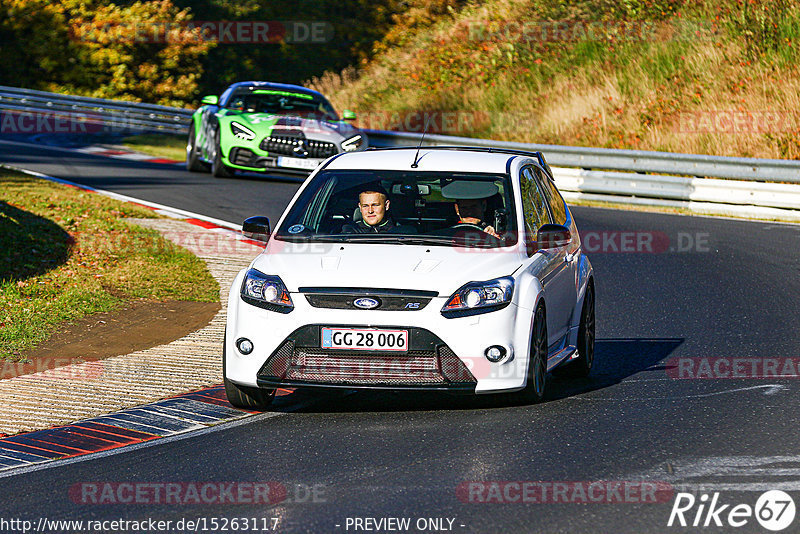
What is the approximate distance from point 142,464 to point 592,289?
406 cm

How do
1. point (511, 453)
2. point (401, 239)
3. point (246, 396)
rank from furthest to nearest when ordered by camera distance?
point (401, 239) < point (246, 396) < point (511, 453)

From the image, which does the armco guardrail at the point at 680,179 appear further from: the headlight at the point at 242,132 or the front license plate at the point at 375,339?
the front license plate at the point at 375,339

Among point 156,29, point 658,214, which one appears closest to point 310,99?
point 658,214

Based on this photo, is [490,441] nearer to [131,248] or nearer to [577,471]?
[577,471]

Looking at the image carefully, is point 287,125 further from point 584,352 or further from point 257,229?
point 257,229

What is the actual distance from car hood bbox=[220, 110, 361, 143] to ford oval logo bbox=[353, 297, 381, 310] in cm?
1392

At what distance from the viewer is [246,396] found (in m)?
7.86

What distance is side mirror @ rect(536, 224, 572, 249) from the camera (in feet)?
27.0

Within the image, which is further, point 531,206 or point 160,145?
point 160,145

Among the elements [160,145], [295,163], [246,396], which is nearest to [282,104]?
[295,163]

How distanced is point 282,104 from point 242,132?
1.49 metres
